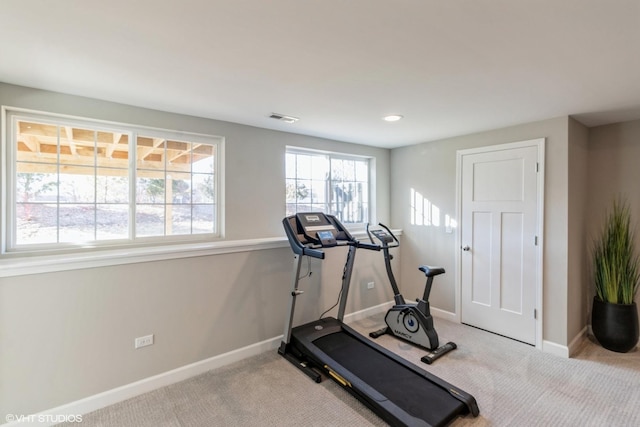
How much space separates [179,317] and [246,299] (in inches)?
24.5

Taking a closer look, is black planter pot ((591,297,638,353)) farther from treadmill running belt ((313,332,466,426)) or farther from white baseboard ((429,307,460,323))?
treadmill running belt ((313,332,466,426))

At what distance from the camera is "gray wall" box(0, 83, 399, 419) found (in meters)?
2.09

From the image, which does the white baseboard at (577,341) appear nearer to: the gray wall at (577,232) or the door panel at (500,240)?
the gray wall at (577,232)

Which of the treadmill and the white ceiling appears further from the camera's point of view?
the treadmill

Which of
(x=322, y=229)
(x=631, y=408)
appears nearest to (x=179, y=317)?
(x=322, y=229)

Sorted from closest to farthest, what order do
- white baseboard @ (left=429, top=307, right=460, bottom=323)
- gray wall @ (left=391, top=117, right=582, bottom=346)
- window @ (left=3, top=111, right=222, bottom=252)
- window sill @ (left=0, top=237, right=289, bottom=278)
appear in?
window sill @ (left=0, top=237, right=289, bottom=278)
window @ (left=3, top=111, right=222, bottom=252)
gray wall @ (left=391, top=117, right=582, bottom=346)
white baseboard @ (left=429, top=307, right=460, bottom=323)

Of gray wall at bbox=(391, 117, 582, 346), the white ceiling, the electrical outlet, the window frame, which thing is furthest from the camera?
the window frame

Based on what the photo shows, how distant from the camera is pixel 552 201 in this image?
10.0 feet

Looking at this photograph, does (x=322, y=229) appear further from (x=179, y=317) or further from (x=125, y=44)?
(x=125, y=44)

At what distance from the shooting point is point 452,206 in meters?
3.91

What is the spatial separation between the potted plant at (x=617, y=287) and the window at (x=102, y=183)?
13.3 feet

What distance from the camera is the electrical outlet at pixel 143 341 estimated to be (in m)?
2.47

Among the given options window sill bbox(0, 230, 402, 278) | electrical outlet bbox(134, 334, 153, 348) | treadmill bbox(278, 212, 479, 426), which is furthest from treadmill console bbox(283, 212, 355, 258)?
electrical outlet bbox(134, 334, 153, 348)

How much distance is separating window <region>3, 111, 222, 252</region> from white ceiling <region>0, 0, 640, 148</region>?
0.34 metres
